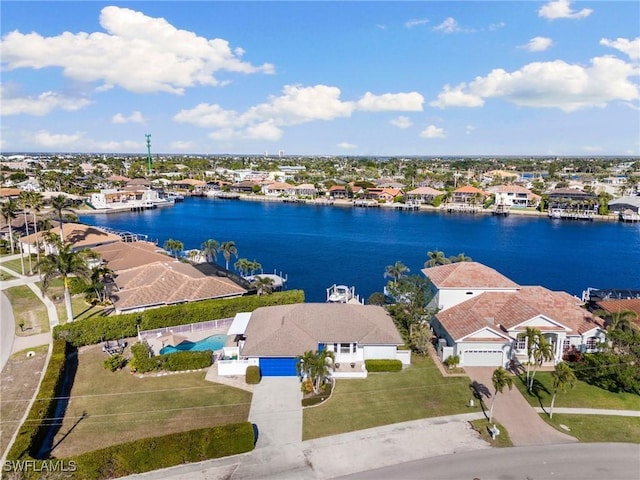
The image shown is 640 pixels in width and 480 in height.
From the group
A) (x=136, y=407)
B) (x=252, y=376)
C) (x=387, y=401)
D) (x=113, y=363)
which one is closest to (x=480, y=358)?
(x=387, y=401)

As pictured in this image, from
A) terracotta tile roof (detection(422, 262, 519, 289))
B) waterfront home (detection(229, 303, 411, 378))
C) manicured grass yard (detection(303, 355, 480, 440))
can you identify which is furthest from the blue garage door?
terracotta tile roof (detection(422, 262, 519, 289))

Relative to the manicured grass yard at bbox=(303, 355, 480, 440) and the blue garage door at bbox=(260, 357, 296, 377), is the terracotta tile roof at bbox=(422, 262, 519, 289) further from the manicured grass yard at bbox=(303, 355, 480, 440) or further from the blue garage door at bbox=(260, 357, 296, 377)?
the blue garage door at bbox=(260, 357, 296, 377)

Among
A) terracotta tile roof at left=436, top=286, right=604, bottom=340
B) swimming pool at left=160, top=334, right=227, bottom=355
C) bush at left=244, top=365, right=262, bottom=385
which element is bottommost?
swimming pool at left=160, top=334, right=227, bottom=355

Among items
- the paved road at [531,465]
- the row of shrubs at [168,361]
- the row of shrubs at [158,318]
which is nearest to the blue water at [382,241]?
the row of shrubs at [158,318]

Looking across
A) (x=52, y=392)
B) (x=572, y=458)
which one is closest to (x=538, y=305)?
(x=572, y=458)

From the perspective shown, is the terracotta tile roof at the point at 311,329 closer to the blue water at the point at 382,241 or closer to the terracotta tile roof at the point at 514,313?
the terracotta tile roof at the point at 514,313

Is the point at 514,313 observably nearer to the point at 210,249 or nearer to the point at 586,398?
the point at 586,398
